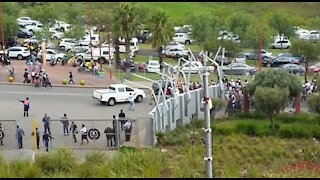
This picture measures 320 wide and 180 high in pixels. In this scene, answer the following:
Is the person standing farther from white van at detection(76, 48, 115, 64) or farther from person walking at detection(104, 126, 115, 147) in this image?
white van at detection(76, 48, 115, 64)

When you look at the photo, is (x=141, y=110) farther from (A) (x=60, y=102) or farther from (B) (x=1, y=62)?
(B) (x=1, y=62)

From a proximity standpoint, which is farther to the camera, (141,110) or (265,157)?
(141,110)

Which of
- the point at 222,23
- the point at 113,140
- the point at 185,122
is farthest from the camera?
the point at 222,23

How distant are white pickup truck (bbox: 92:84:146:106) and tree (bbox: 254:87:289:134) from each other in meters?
8.35

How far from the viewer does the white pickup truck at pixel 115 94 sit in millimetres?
35625

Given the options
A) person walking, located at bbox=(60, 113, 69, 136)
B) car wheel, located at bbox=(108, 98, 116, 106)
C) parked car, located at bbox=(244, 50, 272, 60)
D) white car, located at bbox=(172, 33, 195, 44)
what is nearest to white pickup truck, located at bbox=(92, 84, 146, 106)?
car wheel, located at bbox=(108, 98, 116, 106)

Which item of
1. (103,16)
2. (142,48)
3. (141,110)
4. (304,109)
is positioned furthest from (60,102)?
(103,16)

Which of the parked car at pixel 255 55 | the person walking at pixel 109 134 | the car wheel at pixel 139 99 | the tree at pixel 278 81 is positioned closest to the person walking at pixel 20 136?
the person walking at pixel 109 134

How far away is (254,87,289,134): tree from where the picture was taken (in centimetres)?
2978

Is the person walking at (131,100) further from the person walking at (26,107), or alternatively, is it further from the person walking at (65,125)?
the person walking at (65,125)

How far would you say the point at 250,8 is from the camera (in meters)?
78.4

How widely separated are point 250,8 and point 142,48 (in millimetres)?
22486

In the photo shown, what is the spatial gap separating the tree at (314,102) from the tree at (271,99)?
1.22 metres

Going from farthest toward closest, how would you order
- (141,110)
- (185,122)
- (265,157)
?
(141,110), (185,122), (265,157)
